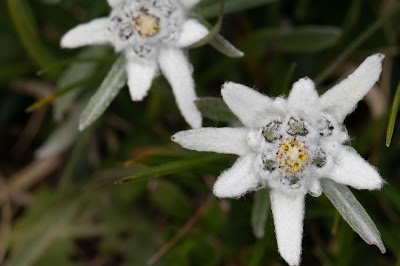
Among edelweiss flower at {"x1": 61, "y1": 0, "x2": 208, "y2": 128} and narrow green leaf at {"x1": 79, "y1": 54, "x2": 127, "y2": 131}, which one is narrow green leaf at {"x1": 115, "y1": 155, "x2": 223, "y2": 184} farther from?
narrow green leaf at {"x1": 79, "y1": 54, "x2": 127, "y2": 131}

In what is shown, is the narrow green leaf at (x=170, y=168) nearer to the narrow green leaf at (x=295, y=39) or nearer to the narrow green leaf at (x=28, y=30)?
the narrow green leaf at (x=295, y=39)

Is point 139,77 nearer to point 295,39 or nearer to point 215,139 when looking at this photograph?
point 215,139

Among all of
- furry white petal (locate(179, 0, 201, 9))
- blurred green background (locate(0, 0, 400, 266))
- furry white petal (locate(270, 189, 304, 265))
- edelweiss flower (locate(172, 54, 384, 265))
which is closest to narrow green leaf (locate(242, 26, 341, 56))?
blurred green background (locate(0, 0, 400, 266))

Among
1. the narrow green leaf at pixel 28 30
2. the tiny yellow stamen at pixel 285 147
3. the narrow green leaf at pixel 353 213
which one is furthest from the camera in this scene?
the narrow green leaf at pixel 28 30

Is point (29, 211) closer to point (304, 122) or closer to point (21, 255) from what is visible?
point (21, 255)

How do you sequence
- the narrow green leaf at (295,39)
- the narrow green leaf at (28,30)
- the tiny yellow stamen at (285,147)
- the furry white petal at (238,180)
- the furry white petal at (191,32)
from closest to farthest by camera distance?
the furry white petal at (238,180) < the tiny yellow stamen at (285,147) < the furry white petal at (191,32) < the narrow green leaf at (28,30) < the narrow green leaf at (295,39)

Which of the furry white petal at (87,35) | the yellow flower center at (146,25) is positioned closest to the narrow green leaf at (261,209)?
the yellow flower center at (146,25)

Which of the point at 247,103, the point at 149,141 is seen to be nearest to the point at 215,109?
Answer: the point at 247,103
